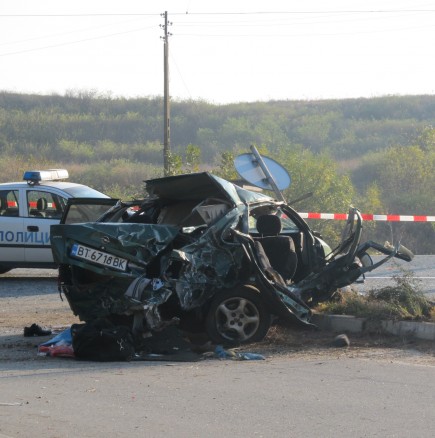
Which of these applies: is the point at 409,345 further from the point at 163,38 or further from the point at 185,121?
the point at 185,121

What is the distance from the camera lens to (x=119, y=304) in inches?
380

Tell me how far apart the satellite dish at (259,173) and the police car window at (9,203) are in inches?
229

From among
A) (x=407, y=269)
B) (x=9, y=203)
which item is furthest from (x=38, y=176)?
(x=407, y=269)

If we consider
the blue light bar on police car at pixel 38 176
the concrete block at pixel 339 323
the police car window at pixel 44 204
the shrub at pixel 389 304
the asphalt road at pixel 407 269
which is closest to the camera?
the shrub at pixel 389 304

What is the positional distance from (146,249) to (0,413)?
3.14m

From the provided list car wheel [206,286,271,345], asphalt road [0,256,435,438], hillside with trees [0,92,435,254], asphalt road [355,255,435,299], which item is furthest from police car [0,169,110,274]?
hillside with trees [0,92,435,254]

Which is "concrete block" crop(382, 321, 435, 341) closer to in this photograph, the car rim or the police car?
the car rim

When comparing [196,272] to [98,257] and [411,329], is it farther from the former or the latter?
[411,329]

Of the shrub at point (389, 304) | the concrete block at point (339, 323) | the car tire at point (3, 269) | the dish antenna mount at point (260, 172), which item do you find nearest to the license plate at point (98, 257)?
the concrete block at point (339, 323)

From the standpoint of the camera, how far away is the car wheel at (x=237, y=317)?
32.3ft

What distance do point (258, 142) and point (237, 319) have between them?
53055mm

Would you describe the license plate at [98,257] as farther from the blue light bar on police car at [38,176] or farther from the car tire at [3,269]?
the car tire at [3,269]

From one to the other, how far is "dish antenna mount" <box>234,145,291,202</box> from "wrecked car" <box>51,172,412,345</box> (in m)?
1.52

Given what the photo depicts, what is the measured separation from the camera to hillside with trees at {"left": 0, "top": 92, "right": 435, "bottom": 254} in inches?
1225
